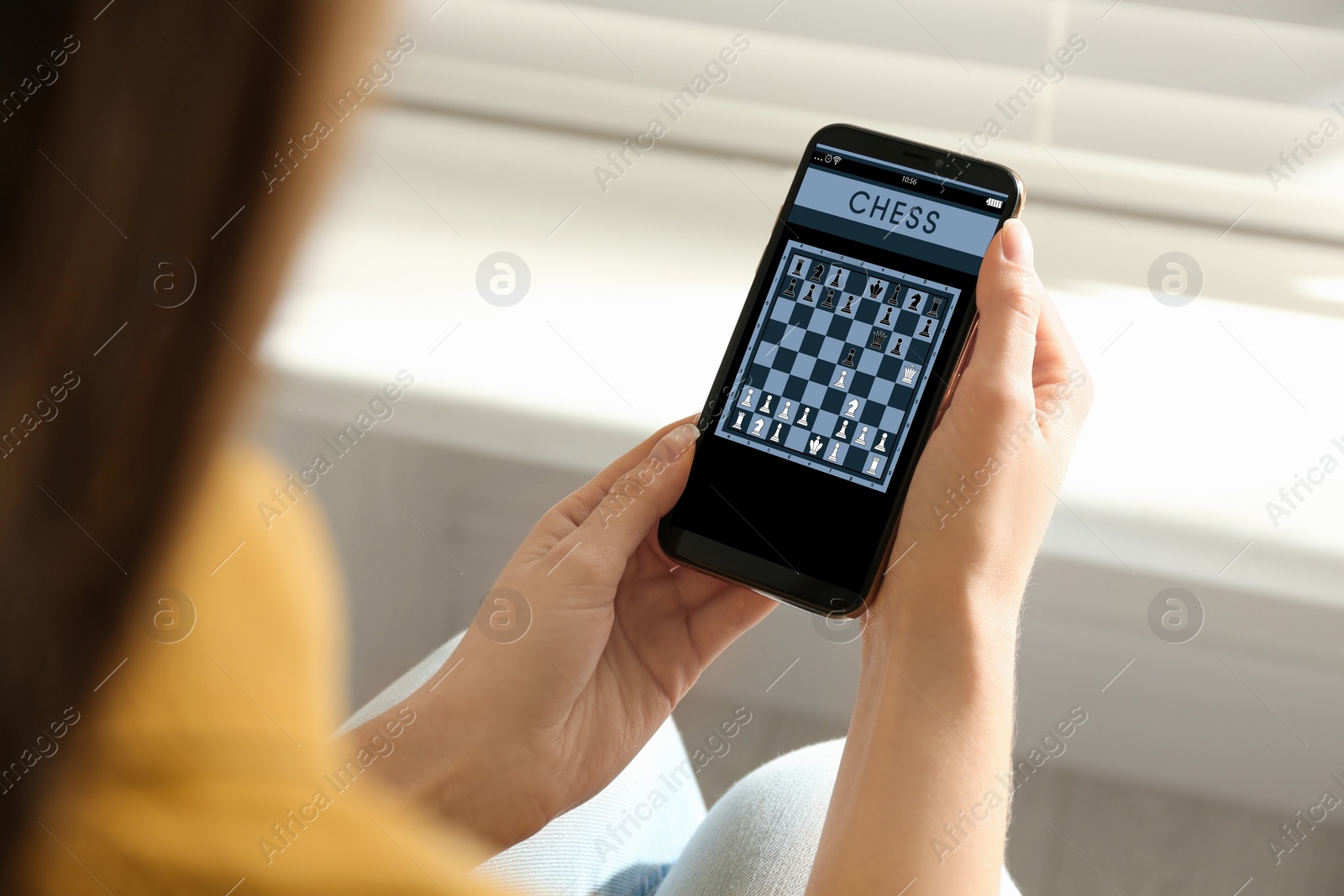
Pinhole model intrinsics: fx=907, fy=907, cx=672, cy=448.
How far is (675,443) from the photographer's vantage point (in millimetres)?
642

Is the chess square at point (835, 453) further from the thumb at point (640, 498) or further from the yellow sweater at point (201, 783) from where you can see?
the yellow sweater at point (201, 783)

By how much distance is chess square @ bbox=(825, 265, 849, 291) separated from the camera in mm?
650

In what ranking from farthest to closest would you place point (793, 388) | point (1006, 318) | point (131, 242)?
point (793, 388) → point (1006, 318) → point (131, 242)

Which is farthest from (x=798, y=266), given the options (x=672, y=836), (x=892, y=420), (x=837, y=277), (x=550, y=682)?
(x=672, y=836)

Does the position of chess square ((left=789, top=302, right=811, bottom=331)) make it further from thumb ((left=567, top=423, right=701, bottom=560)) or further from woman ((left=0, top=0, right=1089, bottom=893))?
woman ((left=0, top=0, right=1089, bottom=893))

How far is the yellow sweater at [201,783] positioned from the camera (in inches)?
7.6

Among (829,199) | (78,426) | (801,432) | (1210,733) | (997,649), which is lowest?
(1210,733)

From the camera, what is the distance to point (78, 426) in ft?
0.54

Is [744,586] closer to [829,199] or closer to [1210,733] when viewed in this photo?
[829,199]

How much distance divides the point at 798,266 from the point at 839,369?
0.08 meters

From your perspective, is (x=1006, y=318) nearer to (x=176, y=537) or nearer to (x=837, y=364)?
(x=837, y=364)

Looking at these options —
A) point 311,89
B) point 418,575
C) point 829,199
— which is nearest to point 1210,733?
point 829,199

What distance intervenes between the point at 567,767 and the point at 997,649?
0.30 meters

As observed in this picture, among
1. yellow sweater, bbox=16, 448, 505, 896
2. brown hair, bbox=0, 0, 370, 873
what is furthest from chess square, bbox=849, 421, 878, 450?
brown hair, bbox=0, 0, 370, 873
